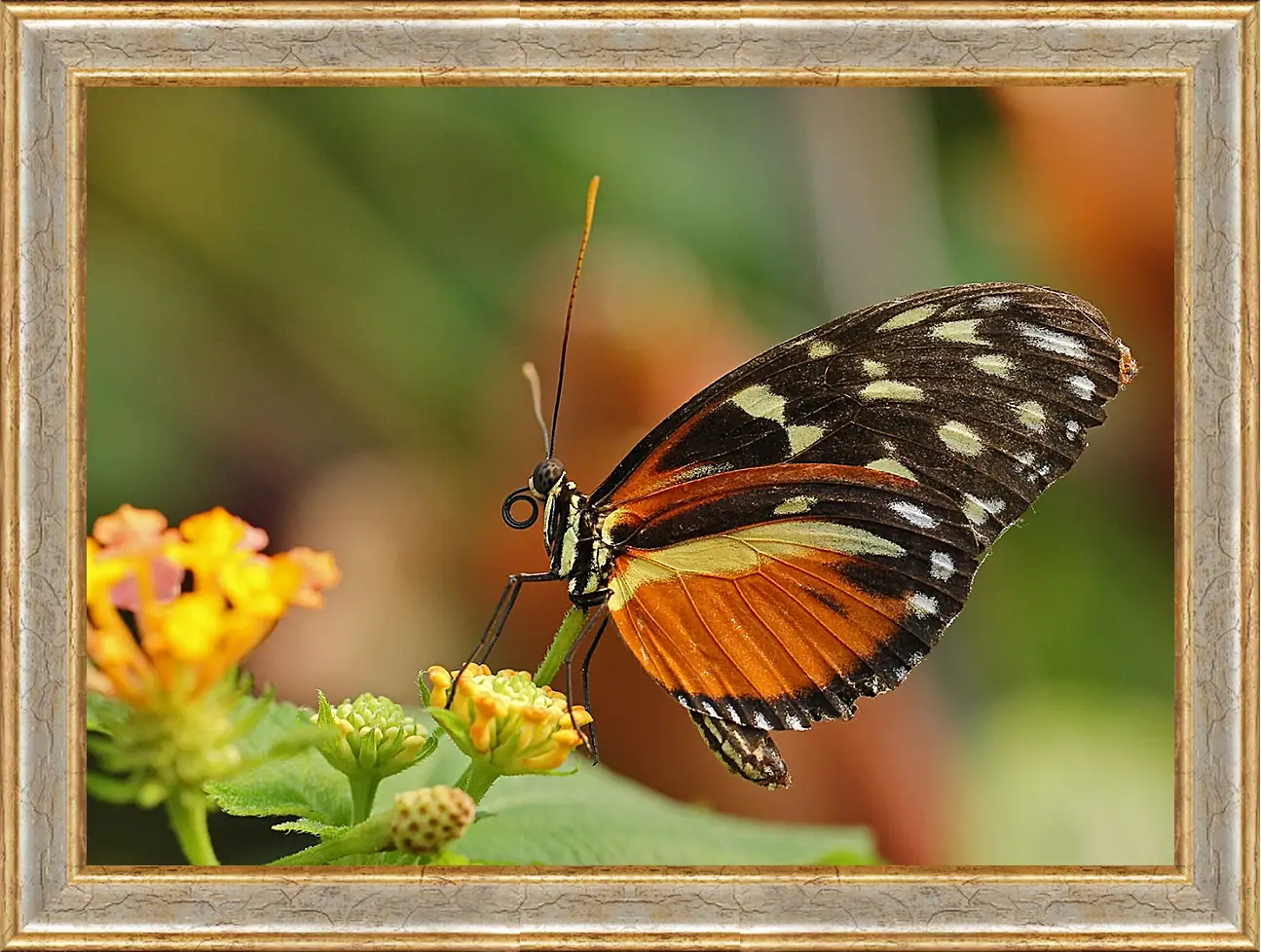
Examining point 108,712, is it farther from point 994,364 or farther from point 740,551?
point 994,364

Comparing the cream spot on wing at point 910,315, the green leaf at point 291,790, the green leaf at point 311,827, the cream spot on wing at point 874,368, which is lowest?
the green leaf at point 311,827

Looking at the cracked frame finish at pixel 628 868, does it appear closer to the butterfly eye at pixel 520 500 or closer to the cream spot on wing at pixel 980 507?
the cream spot on wing at pixel 980 507

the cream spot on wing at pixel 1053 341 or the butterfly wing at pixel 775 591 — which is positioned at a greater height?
the cream spot on wing at pixel 1053 341

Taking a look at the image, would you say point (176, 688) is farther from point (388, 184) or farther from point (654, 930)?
point (388, 184)

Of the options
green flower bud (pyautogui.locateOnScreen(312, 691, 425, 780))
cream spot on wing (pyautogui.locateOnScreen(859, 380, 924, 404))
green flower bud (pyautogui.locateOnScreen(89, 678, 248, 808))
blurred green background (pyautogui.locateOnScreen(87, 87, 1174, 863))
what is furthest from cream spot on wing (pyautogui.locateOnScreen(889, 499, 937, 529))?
green flower bud (pyautogui.locateOnScreen(89, 678, 248, 808))

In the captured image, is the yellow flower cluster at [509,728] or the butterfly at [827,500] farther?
the butterfly at [827,500]

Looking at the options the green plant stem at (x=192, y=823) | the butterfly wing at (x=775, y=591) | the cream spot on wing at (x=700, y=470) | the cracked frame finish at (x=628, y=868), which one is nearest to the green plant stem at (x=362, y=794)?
the green plant stem at (x=192, y=823)

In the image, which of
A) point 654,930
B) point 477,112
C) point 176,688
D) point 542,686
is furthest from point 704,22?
point 654,930

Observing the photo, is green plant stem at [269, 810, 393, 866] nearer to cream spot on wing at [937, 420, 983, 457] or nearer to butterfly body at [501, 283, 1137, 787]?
butterfly body at [501, 283, 1137, 787]
